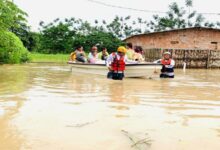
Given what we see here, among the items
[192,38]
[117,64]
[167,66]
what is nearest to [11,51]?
[167,66]

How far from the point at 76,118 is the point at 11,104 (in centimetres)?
186

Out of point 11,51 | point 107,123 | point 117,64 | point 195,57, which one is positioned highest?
point 11,51

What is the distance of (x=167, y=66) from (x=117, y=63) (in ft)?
8.87

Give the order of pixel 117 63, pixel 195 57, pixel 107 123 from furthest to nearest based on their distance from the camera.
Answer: pixel 195 57, pixel 117 63, pixel 107 123

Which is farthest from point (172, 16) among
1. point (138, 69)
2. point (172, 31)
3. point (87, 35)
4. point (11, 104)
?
point (11, 104)

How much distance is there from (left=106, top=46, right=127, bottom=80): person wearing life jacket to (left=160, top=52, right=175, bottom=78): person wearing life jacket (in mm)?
2101

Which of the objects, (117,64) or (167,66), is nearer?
(117,64)

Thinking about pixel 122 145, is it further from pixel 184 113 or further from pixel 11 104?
pixel 11 104

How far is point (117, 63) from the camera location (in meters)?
12.2

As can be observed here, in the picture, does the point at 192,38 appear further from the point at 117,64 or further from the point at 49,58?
the point at 117,64

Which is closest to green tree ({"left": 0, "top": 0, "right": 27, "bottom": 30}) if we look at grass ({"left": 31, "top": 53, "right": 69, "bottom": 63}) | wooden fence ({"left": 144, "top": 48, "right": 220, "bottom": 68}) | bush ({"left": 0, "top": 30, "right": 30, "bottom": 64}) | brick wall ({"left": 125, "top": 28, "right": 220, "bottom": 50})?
bush ({"left": 0, "top": 30, "right": 30, "bottom": 64})

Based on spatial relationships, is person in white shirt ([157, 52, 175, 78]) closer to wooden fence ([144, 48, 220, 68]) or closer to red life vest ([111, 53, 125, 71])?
red life vest ([111, 53, 125, 71])

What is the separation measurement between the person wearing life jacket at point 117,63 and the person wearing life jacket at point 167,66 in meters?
2.10

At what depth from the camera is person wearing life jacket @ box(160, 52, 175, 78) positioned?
1377 cm
